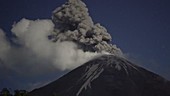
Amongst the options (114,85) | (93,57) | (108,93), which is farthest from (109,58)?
(108,93)

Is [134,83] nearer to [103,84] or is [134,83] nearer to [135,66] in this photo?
[103,84]

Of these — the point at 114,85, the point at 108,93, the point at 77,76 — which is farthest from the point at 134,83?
the point at 77,76

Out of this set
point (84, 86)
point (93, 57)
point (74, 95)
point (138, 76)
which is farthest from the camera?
point (93, 57)

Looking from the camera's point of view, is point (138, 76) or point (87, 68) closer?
point (138, 76)

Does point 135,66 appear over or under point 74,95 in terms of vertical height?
over

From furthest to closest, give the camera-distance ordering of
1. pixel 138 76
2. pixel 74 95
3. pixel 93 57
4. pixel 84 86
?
pixel 93 57
pixel 138 76
pixel 84 86
pixel 74 95

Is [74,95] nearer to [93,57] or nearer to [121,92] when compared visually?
[121,92]

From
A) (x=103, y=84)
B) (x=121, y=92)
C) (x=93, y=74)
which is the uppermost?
(x=93, y=74)
